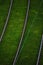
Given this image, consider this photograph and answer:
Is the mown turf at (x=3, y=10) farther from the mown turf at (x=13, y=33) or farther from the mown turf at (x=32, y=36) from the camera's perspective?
the mown turf at (x=32, y=36)

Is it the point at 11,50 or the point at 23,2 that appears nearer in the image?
the point at 11,50

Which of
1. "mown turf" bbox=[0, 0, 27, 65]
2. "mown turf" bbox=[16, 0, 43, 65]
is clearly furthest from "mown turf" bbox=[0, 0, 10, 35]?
"mown turf" bbox=[16, 0, 43, 65]

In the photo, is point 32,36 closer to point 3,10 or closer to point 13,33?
point 13,33

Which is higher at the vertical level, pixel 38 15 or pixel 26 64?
pixel 38 15

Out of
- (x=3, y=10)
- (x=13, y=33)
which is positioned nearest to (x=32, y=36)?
(x=13, y=33)

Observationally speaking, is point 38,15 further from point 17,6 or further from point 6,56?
point 6,56

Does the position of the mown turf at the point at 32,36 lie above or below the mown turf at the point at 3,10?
below

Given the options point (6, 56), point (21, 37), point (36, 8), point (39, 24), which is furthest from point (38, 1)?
point (6, 56)

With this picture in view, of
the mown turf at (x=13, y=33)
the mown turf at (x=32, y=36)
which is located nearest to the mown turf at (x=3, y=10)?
the mown turf at (x=13, y=33)
